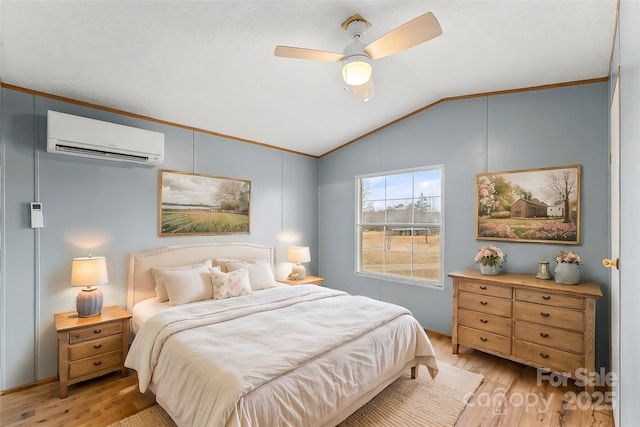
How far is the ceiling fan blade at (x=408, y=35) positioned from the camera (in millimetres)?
1746

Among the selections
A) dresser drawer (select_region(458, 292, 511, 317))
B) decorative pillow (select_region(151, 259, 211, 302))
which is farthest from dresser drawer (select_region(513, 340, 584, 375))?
decorative pillow (select_region(151, 259, 211, 302))

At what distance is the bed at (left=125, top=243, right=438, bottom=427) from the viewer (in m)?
1.67

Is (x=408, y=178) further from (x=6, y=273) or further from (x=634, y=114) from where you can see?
(x=6, y=273)

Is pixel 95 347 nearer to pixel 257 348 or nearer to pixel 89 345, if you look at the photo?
pixel 89 345

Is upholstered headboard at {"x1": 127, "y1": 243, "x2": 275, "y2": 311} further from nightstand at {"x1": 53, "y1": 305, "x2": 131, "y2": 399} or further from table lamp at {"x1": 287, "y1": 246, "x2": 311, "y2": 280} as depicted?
table lamp at {"x1": 287, "y1": 246, "x2": 311, "y2": 280}

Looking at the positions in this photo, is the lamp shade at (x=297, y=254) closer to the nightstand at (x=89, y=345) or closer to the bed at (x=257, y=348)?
the bed at (x=257, y=348)

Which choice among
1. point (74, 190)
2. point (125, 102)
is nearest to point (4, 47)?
point (125, 102)

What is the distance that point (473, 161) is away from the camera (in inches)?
143

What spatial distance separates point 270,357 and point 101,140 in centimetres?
255

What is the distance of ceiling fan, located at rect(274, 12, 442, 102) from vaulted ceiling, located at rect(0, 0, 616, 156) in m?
0.12

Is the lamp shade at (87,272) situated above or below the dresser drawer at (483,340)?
above

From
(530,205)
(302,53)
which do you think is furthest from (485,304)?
(302,53)

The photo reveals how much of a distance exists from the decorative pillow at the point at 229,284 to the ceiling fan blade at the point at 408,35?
2.48 meters

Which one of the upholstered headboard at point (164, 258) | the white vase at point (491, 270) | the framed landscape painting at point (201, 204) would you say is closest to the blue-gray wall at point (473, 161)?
the white vase at point (491, 270)
